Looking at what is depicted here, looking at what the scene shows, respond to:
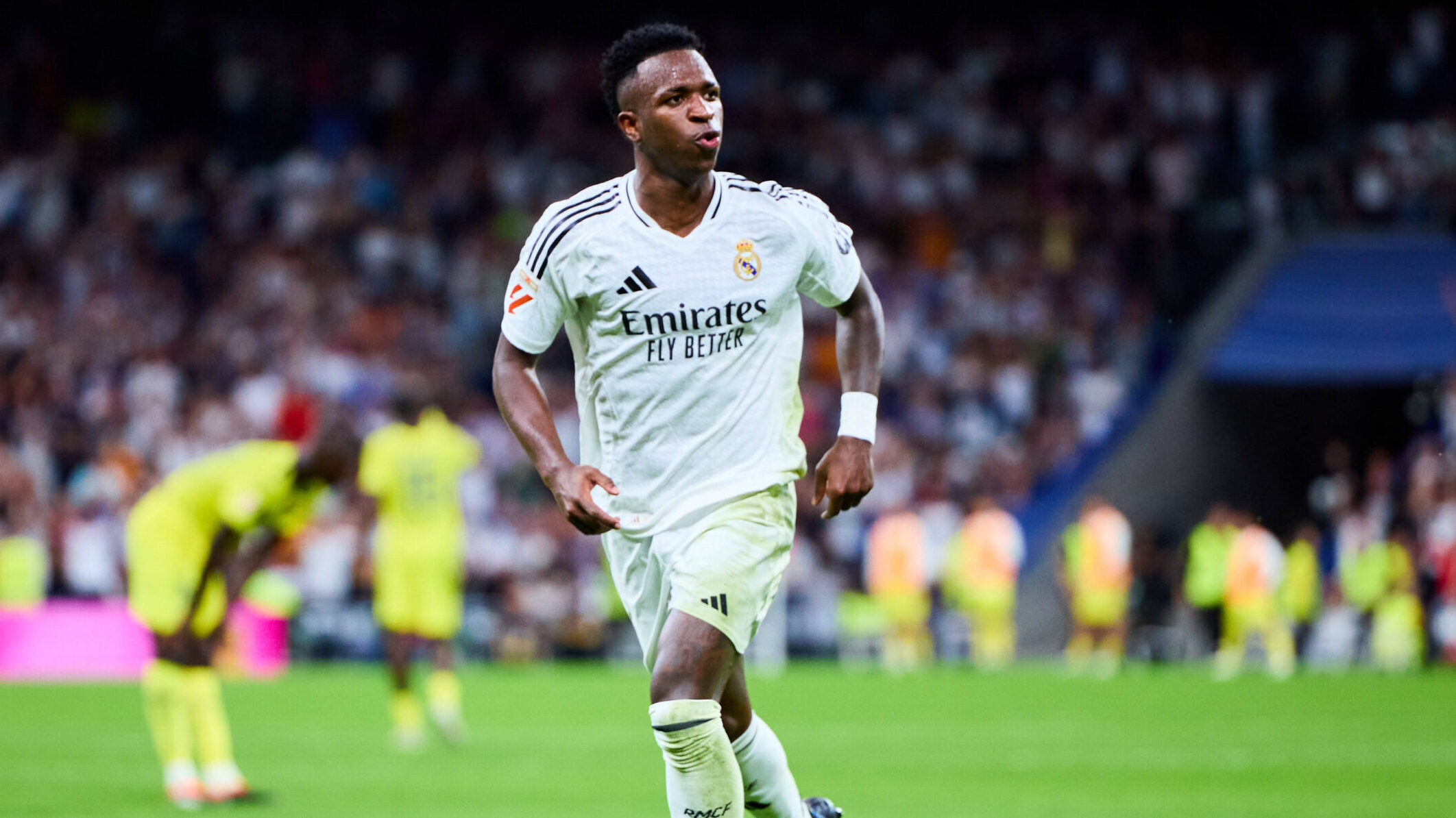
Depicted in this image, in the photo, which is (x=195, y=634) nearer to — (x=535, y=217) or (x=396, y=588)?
(x=396, y=588)

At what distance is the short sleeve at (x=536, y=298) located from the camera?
536 cm

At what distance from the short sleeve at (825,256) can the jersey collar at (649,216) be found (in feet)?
0.70

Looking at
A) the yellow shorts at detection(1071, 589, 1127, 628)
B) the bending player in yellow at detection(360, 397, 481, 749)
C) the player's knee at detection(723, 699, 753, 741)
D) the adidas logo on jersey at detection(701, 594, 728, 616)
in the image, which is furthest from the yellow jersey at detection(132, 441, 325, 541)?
the yellow shorts at detection(1071, 589, 1127, 628)

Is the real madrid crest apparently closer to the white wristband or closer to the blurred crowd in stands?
the white wristband

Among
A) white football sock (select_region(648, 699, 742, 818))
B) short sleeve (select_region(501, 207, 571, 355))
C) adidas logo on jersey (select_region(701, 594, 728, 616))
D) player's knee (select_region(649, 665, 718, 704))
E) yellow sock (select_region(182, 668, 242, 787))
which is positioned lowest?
yellow sock (select_region(182, 668, 242, 787))

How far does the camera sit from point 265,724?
14.1 meters

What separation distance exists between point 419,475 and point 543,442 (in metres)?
8.78

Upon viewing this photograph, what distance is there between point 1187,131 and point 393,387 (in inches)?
451

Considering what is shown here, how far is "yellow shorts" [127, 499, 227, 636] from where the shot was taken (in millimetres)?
9258

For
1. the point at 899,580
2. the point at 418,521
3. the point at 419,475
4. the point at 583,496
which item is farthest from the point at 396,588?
the point at 899,580

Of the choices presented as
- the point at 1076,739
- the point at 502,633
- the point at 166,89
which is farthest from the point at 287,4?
the point at 1076,739

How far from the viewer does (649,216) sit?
17.7 feet

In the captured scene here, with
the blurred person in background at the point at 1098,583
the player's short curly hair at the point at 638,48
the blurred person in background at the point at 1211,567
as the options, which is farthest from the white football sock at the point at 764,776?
the blurred person in background at the point at 1211,567

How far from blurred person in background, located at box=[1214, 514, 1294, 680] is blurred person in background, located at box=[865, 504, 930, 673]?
145 inches
